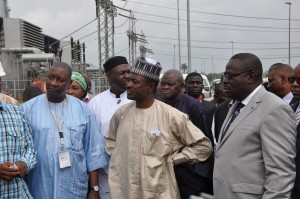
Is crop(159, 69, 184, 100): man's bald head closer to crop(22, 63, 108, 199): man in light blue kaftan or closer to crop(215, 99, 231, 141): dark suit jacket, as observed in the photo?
crop(215, 99, 231, 141): dark suit jacket

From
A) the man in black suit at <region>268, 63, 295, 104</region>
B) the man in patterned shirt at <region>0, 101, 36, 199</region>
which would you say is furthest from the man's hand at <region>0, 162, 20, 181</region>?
the man in black suit at <region>268, 63, 295, 104</region>

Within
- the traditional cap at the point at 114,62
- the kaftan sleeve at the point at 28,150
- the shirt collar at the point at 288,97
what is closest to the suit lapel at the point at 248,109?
the kaftan sleeve at the point at 28,150

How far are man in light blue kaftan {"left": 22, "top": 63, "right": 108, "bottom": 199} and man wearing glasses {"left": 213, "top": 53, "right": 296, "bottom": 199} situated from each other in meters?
1.18

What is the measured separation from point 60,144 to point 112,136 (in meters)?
0.47

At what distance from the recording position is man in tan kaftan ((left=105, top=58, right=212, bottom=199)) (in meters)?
2.88

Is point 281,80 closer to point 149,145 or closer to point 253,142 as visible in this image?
point 149,145

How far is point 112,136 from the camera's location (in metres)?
3.28

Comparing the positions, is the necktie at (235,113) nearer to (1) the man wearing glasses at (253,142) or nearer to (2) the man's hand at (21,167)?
(1) the man wearing glasses at (253,142)

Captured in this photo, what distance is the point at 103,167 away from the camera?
10.9 ft

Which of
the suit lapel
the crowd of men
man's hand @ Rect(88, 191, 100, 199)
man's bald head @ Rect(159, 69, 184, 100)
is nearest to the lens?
the crowd of men

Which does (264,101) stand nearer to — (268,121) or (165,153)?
(268,121)

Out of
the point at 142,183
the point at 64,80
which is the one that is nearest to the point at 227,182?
the point at 142,183

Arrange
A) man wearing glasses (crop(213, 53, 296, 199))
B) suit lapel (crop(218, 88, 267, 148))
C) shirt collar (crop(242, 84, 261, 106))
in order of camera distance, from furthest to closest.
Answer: shirt collar (crop(242, 84, 261, 106)) < suit lapel (crop(218, 88, 267, 148)) < man wearing glasses (crop(213, 53, 296, 199))

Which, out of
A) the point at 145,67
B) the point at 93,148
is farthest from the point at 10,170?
the point at 145,67
